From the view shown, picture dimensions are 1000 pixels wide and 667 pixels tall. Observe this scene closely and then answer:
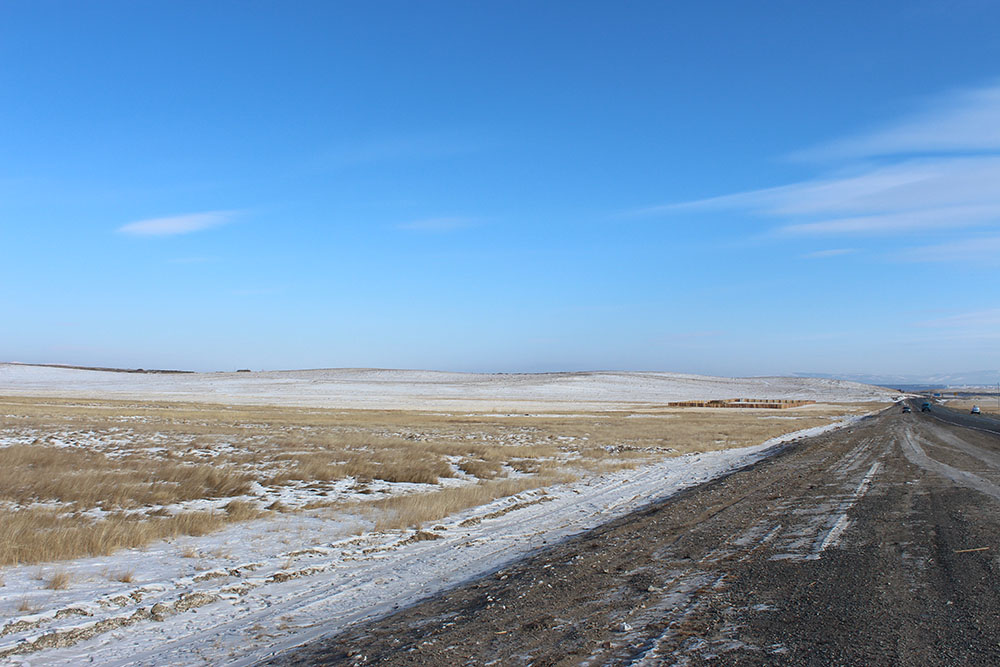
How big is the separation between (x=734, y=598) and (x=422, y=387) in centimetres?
12438

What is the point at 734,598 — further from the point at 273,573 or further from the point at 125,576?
the point at 125,576

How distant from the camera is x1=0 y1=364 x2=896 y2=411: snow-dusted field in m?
102

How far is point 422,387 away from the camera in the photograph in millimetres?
129750

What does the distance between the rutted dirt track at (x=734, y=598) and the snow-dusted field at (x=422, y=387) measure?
8285cm

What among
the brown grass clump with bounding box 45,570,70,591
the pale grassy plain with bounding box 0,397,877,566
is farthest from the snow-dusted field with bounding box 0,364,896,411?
the brown grass clump with bounding box 45,570,70,591

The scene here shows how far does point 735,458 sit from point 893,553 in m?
17.5

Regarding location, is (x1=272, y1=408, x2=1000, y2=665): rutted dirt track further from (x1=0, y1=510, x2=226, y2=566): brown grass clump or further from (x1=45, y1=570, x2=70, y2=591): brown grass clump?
(x1=0, y1=510, x2=226, y2=566): brown grass clump

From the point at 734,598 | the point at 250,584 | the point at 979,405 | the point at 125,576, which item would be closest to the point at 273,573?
the point at 250,584

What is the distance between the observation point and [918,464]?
66.1 feet

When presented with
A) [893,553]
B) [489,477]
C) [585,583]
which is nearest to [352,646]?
[585,583]

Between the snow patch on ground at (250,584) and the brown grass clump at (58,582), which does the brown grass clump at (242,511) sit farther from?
the brown grass clump at (58,582)

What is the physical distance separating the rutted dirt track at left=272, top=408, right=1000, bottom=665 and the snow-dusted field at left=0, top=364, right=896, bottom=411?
8285 centimetres

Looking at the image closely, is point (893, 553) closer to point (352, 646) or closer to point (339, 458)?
point (352, 646)

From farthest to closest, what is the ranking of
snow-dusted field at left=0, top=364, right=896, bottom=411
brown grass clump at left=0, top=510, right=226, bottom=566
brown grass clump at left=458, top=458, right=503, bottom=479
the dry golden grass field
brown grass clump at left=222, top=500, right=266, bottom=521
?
snow-dusted field at left=0, top=364, right=896, bottom=411, the dry golden grass field, brown grass clump at left=458, top=458, right=503, bottom=479, brown grass clump at left=222, top=500, right=266, bottom=521, brown grass clump at left=0, top=510, right=226, bottom=566
